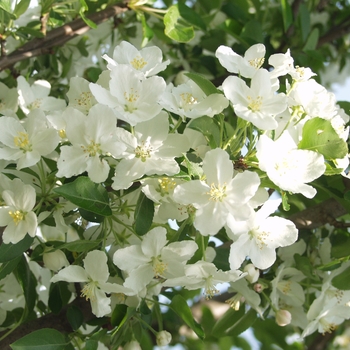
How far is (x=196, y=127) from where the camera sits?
105 centimetres

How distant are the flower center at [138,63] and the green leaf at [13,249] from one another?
0.40 metres

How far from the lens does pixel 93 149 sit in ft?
3.42

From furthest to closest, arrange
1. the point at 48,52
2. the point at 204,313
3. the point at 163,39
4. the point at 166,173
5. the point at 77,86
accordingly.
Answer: the point at 204,313, the point at 163,39, the point at 48,52, the point at 77,86, the point at 166,173

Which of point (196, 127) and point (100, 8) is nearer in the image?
point (196, 127)

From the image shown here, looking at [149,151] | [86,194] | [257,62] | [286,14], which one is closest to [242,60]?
[257,62]

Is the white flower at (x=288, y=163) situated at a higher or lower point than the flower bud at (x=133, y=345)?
higher

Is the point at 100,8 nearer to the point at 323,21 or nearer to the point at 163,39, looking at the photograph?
the point at 163,39

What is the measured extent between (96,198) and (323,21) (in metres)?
1.67

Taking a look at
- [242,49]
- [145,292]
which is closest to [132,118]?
[145,292]

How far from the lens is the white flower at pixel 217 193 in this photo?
0.98 m

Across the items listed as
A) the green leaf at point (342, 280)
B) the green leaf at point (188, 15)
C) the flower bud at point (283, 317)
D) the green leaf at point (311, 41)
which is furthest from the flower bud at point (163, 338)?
the green leaf at point (311, 41)

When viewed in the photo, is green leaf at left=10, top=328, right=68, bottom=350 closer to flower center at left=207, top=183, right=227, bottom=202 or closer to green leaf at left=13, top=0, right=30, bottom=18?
Answer: flower center at left=207, top=183, right=227, bottom=202

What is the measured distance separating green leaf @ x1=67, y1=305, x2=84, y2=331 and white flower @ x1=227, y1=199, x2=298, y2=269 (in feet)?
1.46

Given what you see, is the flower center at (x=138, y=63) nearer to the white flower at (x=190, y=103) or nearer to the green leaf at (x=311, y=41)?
the white flower at (x=190, y=103)
